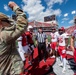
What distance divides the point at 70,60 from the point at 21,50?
272 centimetres

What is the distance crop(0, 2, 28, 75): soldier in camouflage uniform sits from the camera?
118 inches

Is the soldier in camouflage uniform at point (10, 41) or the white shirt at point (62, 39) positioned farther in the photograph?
the white shirt at point (62, 39)

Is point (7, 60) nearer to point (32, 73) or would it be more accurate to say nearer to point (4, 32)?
point (4, 32)

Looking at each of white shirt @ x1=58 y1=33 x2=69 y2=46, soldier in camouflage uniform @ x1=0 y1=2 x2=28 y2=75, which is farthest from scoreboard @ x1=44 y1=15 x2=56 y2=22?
soldier in camouflage uniform @ x1=0 y1=2 x2=28 y2=75

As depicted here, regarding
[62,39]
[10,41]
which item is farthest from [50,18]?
[10,41]

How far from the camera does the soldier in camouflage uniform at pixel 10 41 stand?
118 inches

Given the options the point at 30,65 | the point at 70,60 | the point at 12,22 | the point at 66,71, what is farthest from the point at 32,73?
the point at 70,60

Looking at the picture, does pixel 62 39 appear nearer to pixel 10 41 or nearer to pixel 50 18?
pixel 10 41

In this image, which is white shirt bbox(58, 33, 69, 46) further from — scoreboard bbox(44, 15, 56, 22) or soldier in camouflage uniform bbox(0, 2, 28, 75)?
scoreboard bbox(44, 15, 56, 22)

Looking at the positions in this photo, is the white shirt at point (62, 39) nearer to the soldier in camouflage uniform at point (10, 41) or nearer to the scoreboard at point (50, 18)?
the soldier in camouflage uniform at point (10, 41)

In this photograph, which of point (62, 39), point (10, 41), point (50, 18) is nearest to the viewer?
point (10, 41)

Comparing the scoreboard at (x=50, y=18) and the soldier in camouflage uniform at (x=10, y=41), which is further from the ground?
the scoreboard at (x=50, y=18)

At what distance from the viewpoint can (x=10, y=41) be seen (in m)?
3.12

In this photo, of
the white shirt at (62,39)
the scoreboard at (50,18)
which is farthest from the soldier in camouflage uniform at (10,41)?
the scoreboard at (50,18)
